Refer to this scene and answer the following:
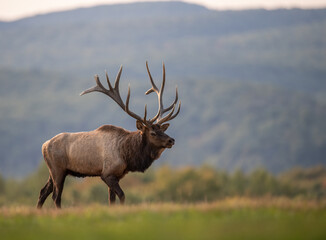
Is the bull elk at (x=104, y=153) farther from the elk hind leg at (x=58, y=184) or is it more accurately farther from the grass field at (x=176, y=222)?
the grass field at (x=176, y=222)

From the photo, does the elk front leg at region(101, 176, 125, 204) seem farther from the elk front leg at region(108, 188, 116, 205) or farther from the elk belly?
the elk belly

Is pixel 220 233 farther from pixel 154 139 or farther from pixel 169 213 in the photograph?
pixel 154 139

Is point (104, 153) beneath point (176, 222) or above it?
above

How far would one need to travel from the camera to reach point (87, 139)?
51.0 feet

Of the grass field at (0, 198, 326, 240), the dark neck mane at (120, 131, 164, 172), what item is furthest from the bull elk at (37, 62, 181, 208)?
the grass field at (0, 198, 326, 240)

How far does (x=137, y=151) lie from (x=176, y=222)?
5007 mm

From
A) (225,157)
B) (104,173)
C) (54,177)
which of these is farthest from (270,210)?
(225,157)

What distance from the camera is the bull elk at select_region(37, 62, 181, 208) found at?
1527 centimetres

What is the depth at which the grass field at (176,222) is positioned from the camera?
9.77 m

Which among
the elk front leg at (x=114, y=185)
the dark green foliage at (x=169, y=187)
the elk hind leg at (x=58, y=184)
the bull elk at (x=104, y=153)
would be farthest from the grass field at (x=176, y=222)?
the dark green foliage at (x=169, y=187)

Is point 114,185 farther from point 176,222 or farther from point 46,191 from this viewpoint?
point 176,222

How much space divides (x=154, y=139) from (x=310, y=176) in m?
84.7

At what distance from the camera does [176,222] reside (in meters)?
10.7

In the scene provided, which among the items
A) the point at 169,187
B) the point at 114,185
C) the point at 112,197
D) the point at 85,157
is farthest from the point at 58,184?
the point at 169,187
